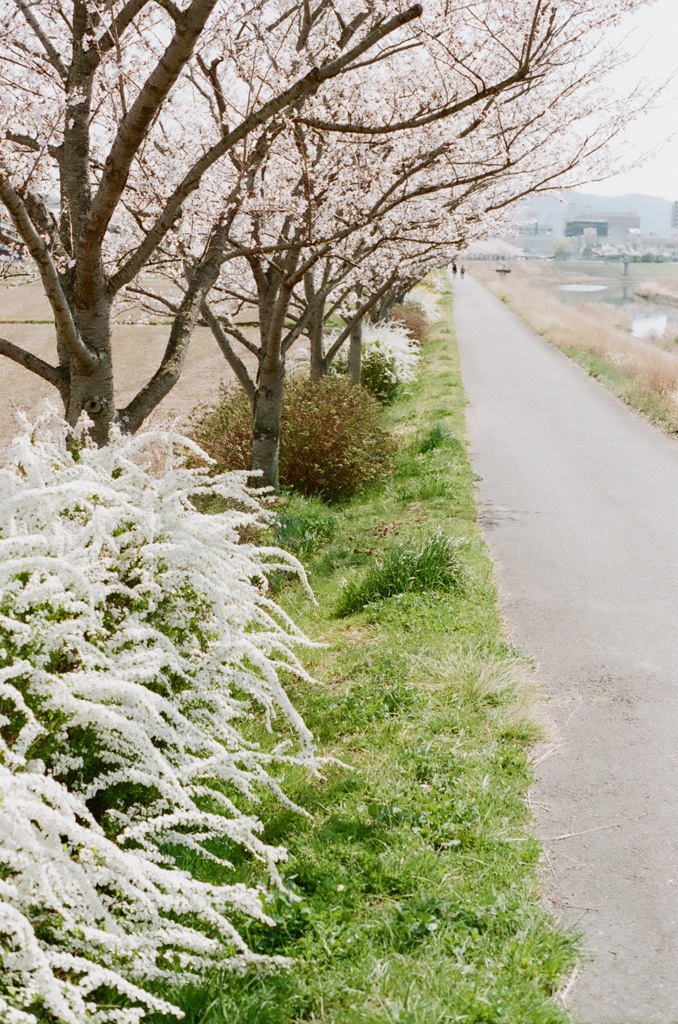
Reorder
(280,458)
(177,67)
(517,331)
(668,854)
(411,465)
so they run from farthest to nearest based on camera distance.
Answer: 1. (517,331)
2. (411,465)
3. (280,458)
4. (177,67)
5. (668,854)

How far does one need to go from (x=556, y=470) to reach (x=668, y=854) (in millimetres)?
9033

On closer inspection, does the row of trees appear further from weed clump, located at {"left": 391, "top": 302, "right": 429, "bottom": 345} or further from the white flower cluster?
weed clump, located at {"left": 391, "top": 302, "right": 429, "bottom": 345}

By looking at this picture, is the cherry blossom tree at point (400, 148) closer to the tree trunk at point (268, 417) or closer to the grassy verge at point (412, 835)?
the tree trunk at point (268, 417)

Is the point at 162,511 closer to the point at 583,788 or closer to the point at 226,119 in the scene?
the point at 583,788

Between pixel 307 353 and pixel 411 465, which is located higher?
pixel 307 353

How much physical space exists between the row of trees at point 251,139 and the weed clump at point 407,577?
2.43 meters

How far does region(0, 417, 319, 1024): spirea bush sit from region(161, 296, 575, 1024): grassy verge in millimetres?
Answer: 234

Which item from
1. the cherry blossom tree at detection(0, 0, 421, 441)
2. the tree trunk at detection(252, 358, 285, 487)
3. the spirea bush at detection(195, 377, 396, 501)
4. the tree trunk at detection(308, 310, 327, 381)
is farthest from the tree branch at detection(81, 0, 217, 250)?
the tree trunk at detection(308, 310, 327, 381)

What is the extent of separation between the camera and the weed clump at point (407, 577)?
7.16 meters

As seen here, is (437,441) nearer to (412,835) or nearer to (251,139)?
(251,139)

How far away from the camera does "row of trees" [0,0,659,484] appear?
5.14m

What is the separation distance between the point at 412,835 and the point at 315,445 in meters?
7.56

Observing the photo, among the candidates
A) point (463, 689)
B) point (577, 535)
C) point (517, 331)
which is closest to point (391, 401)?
point (577, 535)

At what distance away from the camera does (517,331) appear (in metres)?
36.3
